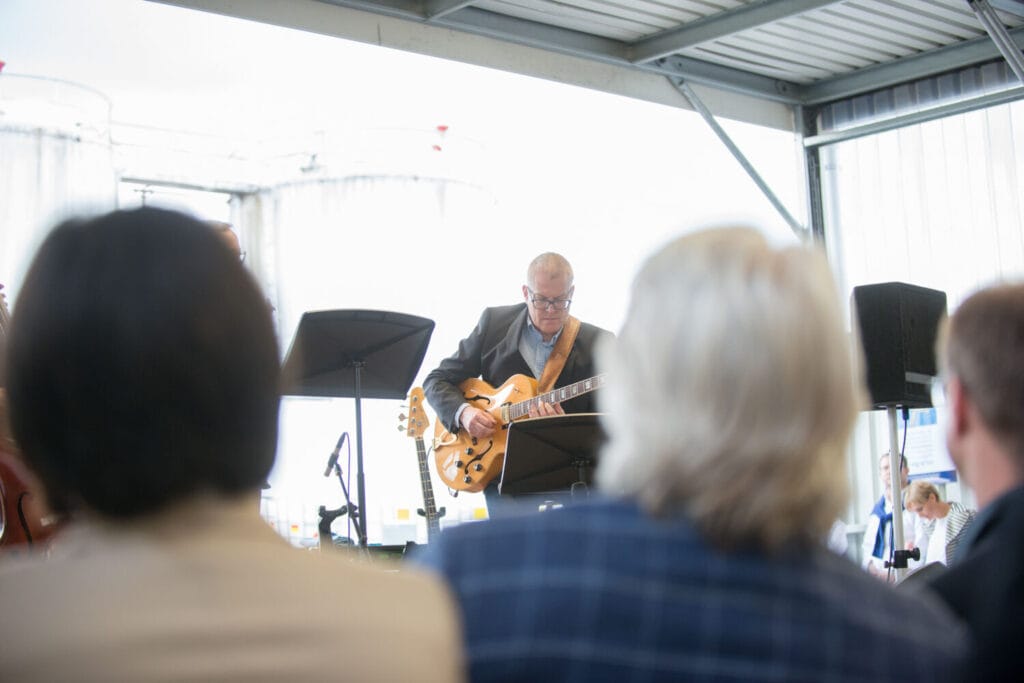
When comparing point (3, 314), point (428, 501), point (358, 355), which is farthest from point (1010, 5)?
A: point (3, 314)

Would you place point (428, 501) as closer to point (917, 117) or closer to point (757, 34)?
point (757, 34)

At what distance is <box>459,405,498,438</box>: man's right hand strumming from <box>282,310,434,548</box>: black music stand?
2.16 feet

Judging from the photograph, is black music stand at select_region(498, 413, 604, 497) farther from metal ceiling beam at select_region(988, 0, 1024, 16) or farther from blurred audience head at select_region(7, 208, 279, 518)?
metal ceiling beam at select_region(988, 0, 1024, 16)

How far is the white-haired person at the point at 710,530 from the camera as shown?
1083mm

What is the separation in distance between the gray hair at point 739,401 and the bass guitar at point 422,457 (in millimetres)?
3406

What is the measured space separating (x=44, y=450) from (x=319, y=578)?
0.83 feet

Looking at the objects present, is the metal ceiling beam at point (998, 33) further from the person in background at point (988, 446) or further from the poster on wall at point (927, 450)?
the person in background at point (988, 446)

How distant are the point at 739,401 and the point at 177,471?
537mm

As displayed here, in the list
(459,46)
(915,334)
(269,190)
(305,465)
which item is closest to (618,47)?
(459,46)

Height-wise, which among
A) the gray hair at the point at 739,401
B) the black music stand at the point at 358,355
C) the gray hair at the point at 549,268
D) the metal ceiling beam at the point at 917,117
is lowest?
the gray hair at the point at 739,401

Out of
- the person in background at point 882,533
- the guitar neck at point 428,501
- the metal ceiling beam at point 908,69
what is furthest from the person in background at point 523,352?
the metal ceiling beam at point 908,69

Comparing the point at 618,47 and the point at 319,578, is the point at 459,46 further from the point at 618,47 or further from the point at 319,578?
the point at 319,578

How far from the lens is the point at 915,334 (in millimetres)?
3959

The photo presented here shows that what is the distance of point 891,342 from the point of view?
3916 mm
